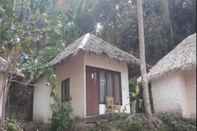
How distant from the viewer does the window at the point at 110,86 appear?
384 inches

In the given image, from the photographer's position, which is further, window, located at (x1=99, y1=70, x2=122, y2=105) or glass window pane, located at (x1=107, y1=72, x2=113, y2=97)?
glass window pane, located at (x1=107, y1=72, x2=113, y2=97)

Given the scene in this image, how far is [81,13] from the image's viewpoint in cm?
1623

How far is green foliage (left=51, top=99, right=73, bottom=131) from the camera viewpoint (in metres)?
8.25

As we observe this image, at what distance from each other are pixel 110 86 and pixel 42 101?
305cm

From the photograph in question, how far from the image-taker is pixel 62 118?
830 cm

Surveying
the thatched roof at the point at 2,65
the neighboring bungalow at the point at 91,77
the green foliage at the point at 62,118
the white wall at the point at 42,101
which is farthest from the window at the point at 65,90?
the thatched roof at the point at 2,65

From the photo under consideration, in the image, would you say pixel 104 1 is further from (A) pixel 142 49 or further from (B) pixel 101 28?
(A) pixel 142 49

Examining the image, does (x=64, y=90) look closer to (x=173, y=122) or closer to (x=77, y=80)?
(x=77, y=80)

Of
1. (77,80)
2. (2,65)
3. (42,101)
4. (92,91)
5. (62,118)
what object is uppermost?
(2,65)

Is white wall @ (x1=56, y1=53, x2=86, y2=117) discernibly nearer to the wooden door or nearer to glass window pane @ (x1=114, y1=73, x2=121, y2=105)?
the wooden door

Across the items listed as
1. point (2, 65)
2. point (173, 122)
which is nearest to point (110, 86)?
point (173, 122)

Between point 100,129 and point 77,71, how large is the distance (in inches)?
94.5

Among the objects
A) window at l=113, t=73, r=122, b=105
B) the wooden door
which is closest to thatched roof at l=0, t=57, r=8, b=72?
the wooden door

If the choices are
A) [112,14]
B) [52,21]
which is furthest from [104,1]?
[52,21]
